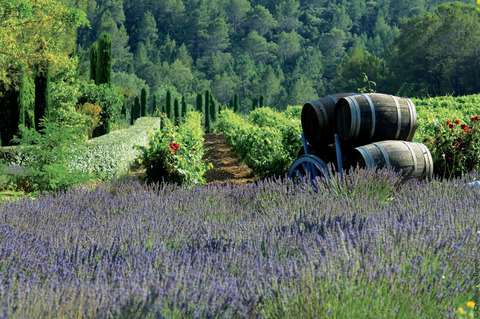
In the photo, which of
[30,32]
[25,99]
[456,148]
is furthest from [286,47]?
[456,148]

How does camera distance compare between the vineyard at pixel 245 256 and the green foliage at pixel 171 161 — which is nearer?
the vineyard at pixel 245 256

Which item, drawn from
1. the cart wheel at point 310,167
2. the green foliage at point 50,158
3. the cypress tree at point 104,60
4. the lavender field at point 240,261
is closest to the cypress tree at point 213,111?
the cypress tree at point 104,60

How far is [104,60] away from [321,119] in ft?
55.4

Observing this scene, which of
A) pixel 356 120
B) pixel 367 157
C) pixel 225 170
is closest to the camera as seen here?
pixel 367 157

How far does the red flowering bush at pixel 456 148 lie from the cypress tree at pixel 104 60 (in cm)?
1652

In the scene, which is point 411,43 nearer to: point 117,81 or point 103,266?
point 117,81

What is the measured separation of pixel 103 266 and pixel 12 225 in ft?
4.63

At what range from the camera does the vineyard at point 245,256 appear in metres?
2.22

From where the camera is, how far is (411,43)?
46219mm

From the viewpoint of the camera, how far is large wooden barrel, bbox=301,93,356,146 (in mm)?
6785

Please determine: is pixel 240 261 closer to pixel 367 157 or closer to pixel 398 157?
pixel 367 157

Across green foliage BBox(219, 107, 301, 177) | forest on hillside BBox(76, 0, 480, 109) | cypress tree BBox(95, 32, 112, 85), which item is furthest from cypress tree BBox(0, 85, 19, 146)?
forest on hillside BBox(76, 0, 480, 109)

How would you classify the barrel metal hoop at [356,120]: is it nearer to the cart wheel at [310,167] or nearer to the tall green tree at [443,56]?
the cart wheel at [310,167]

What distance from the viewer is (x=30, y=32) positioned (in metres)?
13.2
